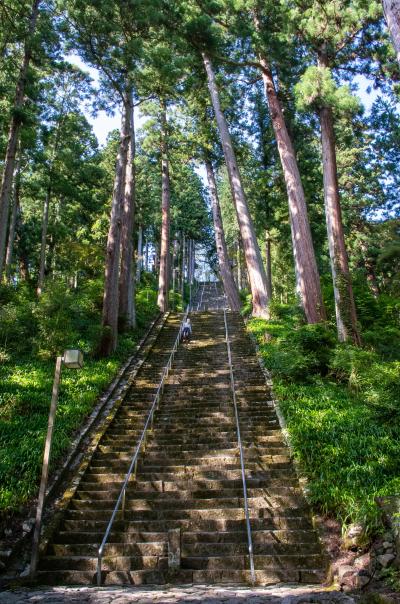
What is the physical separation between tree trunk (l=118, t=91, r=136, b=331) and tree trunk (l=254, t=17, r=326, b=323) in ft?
16.4

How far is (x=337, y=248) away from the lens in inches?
457

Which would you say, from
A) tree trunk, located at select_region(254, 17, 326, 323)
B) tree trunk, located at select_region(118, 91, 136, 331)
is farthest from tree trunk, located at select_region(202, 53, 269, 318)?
tree trunk, located at select_region(118, 91, 136, 331)

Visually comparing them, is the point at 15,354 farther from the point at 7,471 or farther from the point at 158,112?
the point at 158,112

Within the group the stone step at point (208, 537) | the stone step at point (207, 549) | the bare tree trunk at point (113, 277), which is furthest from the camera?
the bare tree trunk at point (113, 277)

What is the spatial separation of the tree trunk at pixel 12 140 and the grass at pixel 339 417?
8149 millimetres

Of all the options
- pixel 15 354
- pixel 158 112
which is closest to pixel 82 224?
pixel 158 112

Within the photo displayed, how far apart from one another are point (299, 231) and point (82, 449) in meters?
8.68

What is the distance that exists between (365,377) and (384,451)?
2.64 m

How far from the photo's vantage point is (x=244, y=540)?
5855mm

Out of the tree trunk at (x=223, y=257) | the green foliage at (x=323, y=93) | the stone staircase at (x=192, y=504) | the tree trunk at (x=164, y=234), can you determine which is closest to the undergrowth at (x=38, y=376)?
the stone staircase at (x=192, y=504)

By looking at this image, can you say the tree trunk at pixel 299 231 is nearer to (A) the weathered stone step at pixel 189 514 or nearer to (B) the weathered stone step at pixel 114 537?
(A) the weathered stone step at pixel 189 514

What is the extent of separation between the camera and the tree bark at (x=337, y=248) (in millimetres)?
11172

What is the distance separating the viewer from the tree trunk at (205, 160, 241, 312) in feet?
70.6

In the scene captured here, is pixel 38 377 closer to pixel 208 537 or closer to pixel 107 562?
pixel 107 562
